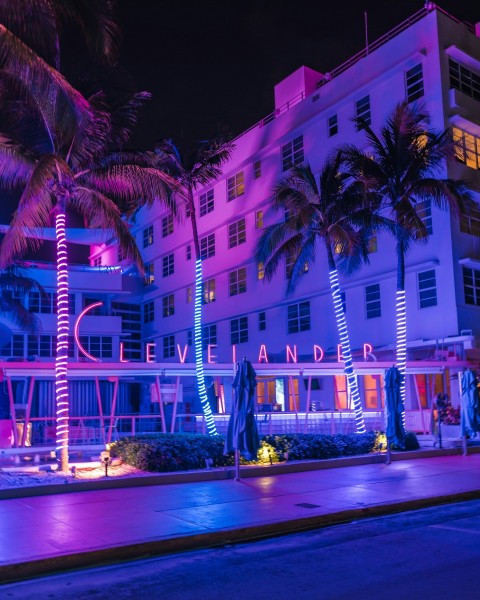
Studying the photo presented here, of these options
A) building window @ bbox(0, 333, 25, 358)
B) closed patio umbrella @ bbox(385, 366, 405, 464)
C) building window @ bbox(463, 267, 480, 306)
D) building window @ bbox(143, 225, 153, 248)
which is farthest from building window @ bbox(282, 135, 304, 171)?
closed patio umbrella @ bbox(385, 366, 405, 464)

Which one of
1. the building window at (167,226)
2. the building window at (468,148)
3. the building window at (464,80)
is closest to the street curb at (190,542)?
the building window at (468,148)

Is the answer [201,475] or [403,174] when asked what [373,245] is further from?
[201,475]

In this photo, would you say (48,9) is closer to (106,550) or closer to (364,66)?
(106,550)

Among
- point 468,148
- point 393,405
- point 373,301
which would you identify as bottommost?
point 393,405

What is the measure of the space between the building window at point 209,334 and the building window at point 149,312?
7.69m

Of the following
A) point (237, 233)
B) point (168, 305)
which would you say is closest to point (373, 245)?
point (237, 233)

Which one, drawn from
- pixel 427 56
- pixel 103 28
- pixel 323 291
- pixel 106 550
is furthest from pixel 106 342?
pixel 106 550

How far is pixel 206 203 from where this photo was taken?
4494 centimetres

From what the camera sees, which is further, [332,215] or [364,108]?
[364,108]

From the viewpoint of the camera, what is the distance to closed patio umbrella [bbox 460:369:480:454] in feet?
63.8

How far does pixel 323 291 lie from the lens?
114ft

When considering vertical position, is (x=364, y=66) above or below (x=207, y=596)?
above

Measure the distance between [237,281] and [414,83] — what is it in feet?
51.8

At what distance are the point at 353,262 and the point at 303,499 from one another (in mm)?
14408
